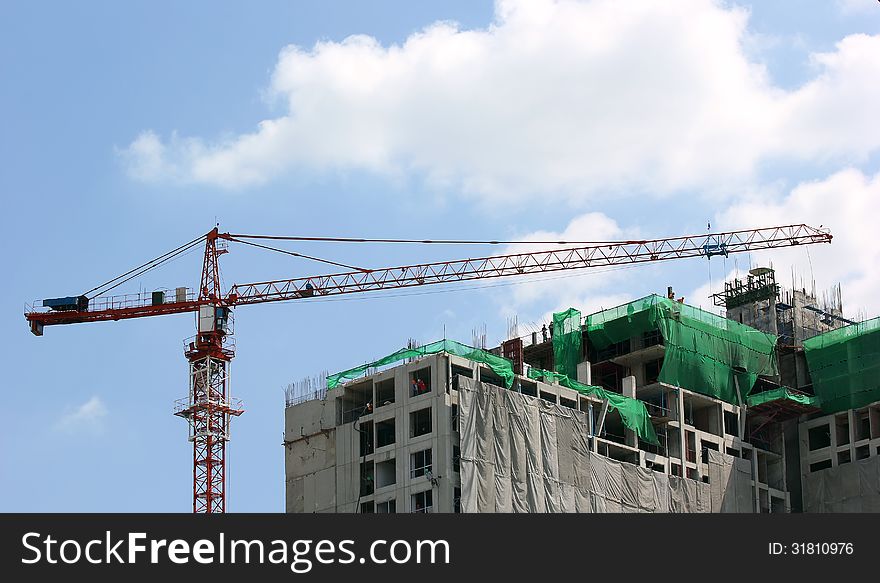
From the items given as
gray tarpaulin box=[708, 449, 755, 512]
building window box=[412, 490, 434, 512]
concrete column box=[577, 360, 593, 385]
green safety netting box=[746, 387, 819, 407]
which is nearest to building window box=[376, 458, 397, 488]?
building window box=[412, 490, 434, 512]

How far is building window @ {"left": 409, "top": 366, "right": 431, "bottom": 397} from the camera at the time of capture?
143 meters

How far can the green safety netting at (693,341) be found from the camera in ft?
523

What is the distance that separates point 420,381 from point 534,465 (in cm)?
1057

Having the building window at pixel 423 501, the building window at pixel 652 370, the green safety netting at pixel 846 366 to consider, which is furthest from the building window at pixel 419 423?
the green safety netting at pixel 846 366

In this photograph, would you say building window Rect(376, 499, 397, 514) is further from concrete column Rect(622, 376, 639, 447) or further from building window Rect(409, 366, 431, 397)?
concrete column Rect(622, 376, 639, 447)

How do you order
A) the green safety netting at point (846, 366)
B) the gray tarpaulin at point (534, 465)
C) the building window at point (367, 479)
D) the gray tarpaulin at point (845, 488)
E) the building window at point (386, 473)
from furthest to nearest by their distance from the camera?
the green safety netting at point (846, 366) → the gray tarpaulin at point (845, 488) → the building window at point (367, 479) → the building window at point (386, 473) → the gray tarpaulin at point (534, 465)

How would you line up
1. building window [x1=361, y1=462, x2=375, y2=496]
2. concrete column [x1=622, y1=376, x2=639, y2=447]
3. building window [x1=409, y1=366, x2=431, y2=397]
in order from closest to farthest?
1. building window [x1=409, y1=366, x2=431, y2=397]
2. building window [x1=361, y1=462, x2=375, y2=496]
3. concrete column [x1=622, y1=376, x2=639, y2=447]

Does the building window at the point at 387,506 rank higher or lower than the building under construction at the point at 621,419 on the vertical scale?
lower

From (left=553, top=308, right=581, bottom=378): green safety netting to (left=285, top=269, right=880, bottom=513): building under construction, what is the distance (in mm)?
150

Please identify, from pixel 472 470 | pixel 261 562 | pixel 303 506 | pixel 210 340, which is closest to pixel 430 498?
pixel 472 470

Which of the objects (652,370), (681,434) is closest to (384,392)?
(652,370)

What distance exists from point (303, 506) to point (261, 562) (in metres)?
84.8

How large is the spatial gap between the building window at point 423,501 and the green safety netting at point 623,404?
54.1ft

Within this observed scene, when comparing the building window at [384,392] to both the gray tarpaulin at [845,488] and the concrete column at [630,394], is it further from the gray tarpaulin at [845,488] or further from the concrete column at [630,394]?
the gray tarpaulin at [845,488]
